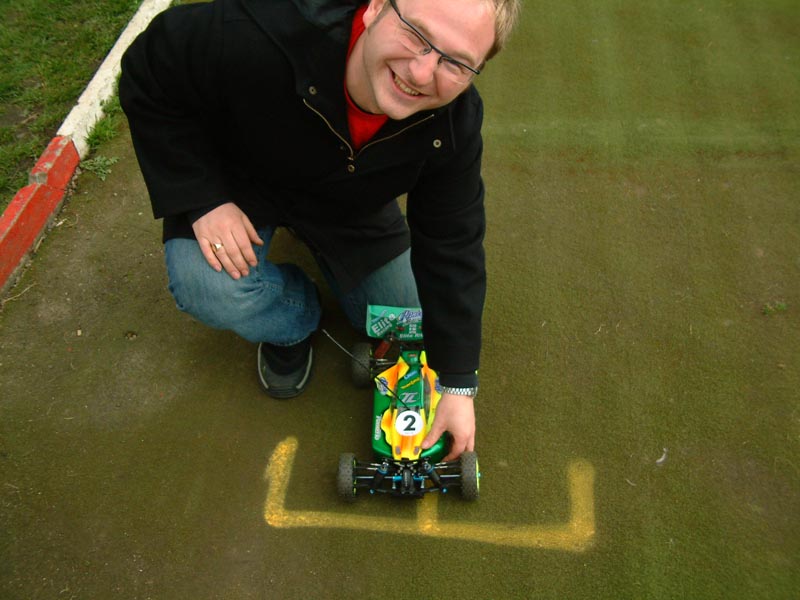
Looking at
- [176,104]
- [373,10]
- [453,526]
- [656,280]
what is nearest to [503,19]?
[373,10]

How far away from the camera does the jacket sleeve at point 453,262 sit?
6.92ft

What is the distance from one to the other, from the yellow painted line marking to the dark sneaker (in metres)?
0.39

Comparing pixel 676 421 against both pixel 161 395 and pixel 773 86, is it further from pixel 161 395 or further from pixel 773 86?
pixel 773 86

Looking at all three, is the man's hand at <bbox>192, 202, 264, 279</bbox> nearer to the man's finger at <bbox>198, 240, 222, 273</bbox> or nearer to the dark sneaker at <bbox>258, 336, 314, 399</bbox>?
the man's finger at <bbox>198, 240, 222, 273</bbox>

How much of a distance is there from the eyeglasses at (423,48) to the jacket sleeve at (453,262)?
0.52 meters

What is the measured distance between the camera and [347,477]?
2.34 meters

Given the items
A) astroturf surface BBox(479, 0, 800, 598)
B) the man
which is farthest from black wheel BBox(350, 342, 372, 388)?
astroturf surface BBox(479, 0, 800, 598)

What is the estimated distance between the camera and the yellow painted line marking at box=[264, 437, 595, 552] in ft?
7.77

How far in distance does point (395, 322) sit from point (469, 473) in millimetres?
644

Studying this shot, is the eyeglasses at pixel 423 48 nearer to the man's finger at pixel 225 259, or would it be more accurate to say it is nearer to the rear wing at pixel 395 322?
the man's finger at pixel 225 259

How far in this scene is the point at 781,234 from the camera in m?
3.20

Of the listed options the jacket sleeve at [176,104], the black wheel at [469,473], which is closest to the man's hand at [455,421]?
the black wheel at [469,473]

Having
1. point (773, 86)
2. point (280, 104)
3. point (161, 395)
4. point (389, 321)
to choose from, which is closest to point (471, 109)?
point (280, 104)

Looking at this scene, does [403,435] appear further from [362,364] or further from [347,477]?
[362,364]
